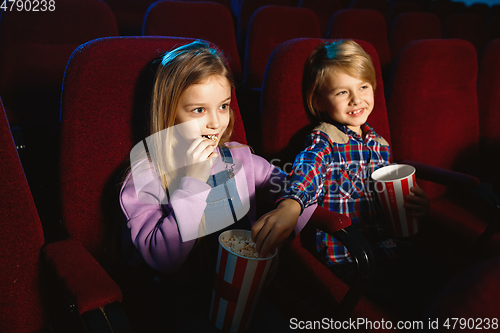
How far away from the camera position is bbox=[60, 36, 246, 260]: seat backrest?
67cm

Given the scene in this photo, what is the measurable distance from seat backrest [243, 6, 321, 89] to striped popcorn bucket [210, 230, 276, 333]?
1254mm

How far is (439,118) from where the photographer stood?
1248 mm

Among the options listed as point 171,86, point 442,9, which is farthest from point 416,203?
point 442,9

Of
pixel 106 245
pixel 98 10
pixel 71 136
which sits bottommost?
pixel 106 245

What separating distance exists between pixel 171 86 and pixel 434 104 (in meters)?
1.00

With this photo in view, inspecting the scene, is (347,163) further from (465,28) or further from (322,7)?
(465,28)

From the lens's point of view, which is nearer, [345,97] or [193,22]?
[345,97]

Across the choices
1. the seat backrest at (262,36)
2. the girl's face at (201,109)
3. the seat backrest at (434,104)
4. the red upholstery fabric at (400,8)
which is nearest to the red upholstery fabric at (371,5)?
the red upholstery fabric at (400,8)

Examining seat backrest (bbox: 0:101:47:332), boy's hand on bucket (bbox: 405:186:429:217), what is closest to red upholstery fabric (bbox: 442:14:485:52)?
boy's hand on bucket (bbox: 405:186:429:217)

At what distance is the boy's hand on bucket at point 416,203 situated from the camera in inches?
32.1

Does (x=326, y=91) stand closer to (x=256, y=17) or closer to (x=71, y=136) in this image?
(x=71, y=136)

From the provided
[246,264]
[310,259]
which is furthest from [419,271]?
[246,264]

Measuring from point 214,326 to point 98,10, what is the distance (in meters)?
1.33

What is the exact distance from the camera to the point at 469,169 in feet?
4.31
